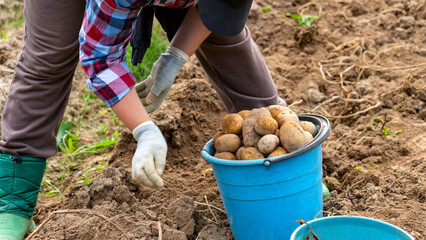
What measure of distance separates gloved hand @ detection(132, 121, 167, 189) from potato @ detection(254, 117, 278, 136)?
374mm

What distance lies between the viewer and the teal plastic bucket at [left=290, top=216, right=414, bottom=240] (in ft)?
5.81

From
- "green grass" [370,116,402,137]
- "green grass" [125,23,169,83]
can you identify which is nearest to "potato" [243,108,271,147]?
"green grass" [370,116,402,137]

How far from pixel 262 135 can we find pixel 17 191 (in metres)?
1.16

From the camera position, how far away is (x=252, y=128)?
79.1 inches

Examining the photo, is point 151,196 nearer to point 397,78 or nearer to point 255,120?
point 255,120

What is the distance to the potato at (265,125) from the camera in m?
1.95

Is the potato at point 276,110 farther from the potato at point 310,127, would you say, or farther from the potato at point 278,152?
the potato at point 278,152

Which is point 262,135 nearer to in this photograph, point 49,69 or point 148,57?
point 49,69

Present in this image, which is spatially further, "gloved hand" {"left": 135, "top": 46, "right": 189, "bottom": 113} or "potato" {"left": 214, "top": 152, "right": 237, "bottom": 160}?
"gloved hand" {"left": 135, "top": 46, "right": 189, "bottom": 113}

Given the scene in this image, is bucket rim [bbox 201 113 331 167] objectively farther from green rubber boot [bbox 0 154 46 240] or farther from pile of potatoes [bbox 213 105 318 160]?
green rubber boot [bbox 0 154 46 240]

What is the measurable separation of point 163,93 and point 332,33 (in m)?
2.75

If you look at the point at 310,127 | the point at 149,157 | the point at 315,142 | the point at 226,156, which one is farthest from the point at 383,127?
the point at 149,157

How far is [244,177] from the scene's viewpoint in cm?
193

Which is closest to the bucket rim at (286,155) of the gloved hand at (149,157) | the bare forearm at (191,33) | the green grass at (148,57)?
the gloved hand at (149,157)
